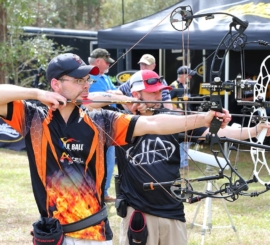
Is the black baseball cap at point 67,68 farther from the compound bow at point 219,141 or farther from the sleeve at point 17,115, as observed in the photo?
the compound bow at point 219,141

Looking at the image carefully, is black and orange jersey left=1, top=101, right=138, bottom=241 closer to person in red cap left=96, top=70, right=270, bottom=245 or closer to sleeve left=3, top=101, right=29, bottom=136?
sleeve left=3, top=101, right=29, bottom=136

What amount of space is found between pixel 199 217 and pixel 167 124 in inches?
160

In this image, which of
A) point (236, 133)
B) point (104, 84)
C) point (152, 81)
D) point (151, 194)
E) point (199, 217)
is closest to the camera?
point (236, 133)

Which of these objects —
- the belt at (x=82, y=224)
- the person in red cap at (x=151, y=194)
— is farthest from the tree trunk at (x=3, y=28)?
the belt at (x=82, y=224)

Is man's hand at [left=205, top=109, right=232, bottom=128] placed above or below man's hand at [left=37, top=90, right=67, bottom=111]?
below

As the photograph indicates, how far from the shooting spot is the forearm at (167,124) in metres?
3.22

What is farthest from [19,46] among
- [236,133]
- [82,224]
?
[82,224]

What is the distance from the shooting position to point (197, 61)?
14.7 m

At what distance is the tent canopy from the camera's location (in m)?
9.86

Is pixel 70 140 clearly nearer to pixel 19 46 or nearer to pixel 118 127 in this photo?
pixel 118 127

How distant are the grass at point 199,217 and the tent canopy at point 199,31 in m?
2.07

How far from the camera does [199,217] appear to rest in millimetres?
7188

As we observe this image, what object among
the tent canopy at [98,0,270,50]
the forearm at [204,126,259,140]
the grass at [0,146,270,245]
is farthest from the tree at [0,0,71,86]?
the forearm at [204,126,259,140]

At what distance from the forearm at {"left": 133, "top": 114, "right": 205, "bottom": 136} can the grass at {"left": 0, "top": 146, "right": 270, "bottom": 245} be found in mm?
2386
